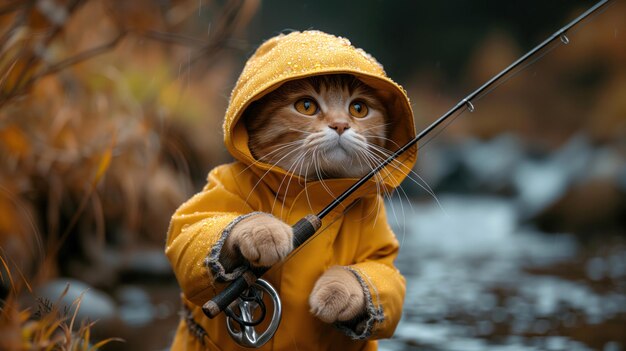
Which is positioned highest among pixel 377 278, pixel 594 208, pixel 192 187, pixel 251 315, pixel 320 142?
pixel 594 208

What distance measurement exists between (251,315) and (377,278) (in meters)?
0.27

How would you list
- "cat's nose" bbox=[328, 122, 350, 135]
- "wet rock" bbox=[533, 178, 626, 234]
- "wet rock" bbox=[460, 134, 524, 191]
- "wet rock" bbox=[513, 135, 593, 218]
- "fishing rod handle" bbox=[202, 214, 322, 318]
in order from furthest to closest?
"wet rock" bbox=[460, 134, 524, 191] → "wet rock" bbox=[513, 135, 593, 218] → "wet rock" bbox=[533, 178, 626, 234] → "cat's nose" bbox=[328, 122, 350, 135] → "fishing rod handle" bbox=[202, 214, 322, 318]

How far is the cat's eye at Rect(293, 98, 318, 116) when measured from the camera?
151 centimetres

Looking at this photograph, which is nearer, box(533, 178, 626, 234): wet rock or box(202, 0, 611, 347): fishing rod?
box(202, 0, 611, 347): fishing rod

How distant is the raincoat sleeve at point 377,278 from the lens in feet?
4.81

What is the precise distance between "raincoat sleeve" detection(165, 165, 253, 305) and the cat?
3 cm

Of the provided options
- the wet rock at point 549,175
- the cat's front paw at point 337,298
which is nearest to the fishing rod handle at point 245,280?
the cat's front paw at point 337,298

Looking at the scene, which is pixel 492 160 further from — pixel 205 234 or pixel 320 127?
pixel 205 234

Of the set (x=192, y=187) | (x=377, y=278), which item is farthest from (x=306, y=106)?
(x=192, y=187)

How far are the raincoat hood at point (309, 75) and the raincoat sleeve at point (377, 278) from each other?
0.12 metres

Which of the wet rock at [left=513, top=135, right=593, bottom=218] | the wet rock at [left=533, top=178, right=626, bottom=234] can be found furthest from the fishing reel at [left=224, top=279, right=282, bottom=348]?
the wet rock at [left=513, top=135, right=593, bottom=218]

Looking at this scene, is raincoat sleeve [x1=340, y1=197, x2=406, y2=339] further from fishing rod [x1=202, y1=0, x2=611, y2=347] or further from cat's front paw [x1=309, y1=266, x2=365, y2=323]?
fishing rod [x1=202, y1=0, x2=611, y2=347]

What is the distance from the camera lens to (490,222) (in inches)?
293

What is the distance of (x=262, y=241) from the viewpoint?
133 cm
